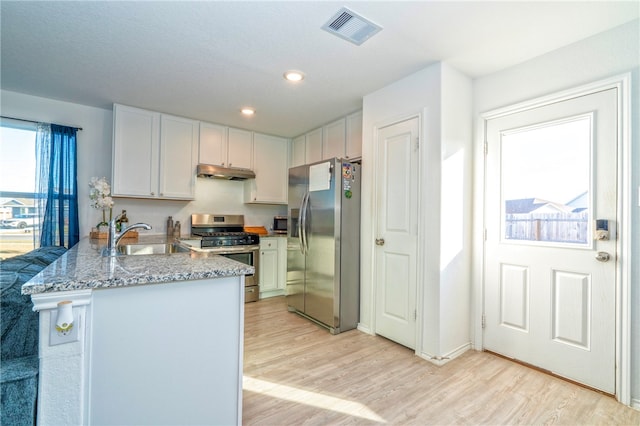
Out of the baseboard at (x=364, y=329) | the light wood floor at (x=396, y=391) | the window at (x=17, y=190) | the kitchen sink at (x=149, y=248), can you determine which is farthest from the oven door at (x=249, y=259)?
the window at (x=17, y=190)

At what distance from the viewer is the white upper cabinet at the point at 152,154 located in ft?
11.4

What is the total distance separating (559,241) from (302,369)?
218 cm

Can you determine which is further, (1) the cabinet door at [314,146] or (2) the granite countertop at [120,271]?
(1) the cabinet door at [314,146]

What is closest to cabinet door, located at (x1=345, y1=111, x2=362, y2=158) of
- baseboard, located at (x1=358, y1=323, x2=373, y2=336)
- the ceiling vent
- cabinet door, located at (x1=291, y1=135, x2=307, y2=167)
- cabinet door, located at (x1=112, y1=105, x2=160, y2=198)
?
cabinet door, located at (x1=291, y1=135, x2=307, y2=167)

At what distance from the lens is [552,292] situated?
2283mm

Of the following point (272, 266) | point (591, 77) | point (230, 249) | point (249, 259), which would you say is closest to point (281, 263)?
point (272, 266)

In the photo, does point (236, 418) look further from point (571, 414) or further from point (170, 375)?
point (571, 414)

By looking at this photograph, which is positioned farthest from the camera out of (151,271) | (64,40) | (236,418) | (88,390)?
(64,40)

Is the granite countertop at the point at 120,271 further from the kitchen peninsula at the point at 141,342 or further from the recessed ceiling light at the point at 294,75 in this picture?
the recessed ceiling light at the point at 294,75

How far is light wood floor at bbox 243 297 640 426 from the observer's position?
176cm

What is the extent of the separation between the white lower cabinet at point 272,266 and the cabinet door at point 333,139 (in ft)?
4.73

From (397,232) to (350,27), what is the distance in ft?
5.64

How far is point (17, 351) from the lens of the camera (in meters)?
1.24

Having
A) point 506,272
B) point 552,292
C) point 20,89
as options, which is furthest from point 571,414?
point 20,89
